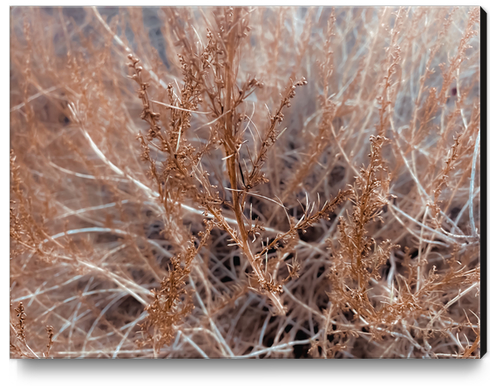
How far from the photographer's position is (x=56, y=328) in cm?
113

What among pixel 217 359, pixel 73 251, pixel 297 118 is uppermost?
pixel 297 118

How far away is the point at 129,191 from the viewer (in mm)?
1233

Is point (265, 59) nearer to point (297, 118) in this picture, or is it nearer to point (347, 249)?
point (297, 118)

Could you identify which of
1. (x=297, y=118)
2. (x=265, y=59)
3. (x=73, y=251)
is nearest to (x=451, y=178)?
(x=297, y=118)

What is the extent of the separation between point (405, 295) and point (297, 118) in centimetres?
64

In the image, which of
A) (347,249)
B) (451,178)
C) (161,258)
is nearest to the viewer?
(347,249)

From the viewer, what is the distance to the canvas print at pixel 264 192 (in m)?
1.05

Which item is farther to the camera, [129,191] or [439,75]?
[129,191]

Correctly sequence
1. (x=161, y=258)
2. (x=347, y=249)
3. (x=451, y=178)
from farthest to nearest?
(x=161, y=258), (x=451, y=178), (x=347, y=249)

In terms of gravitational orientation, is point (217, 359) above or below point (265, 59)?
below

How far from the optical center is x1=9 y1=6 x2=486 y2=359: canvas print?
1049mm

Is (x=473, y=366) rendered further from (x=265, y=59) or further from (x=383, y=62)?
(x=265, y=59)

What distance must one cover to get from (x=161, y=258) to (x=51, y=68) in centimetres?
71

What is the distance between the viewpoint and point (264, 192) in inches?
43.1
